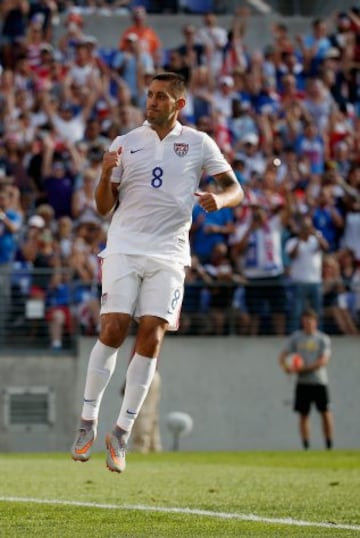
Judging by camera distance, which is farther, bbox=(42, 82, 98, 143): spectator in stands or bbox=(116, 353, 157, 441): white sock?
bbox=(42, 82, 98, 143): spectator in stands

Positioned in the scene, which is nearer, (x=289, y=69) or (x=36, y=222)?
(x=36, y=222)

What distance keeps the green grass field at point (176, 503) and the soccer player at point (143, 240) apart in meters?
0.62

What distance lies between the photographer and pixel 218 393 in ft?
78.9

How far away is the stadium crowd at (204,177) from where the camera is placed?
21578mm

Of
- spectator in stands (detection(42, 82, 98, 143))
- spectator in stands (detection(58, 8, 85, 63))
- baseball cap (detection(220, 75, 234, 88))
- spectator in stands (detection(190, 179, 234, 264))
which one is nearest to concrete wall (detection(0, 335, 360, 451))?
spectator in stands (detection(190, 179, 234, 264))

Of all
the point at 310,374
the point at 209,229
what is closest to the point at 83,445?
the point at 209,229

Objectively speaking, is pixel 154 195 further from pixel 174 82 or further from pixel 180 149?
pixel 174 82

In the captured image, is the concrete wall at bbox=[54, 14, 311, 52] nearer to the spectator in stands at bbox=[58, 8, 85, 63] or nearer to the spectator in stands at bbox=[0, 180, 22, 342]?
the spectator in stands at bbox=[58, 8, 85, 63]

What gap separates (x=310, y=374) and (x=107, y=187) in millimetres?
13254

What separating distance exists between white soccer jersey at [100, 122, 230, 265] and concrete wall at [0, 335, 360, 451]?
13.1 metres

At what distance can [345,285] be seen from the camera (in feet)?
74.6

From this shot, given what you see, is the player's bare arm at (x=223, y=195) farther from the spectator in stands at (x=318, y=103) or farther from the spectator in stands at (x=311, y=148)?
the spectator in stands at (x=318, y=103)

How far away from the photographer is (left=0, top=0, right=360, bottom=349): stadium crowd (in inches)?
850

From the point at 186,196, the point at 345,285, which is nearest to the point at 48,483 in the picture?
the point at 186,196
